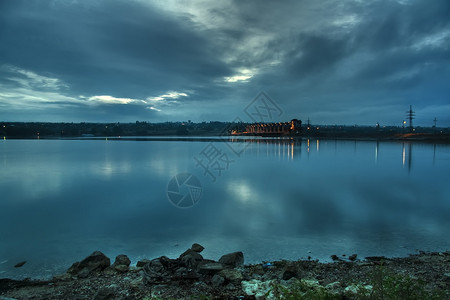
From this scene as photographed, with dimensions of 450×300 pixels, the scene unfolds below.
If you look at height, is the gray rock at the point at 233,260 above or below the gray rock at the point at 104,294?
below

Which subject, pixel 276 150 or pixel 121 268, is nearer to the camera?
pixel 121 268

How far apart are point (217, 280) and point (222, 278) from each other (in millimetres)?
115

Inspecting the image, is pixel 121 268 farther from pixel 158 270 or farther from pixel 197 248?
pixel 197 248

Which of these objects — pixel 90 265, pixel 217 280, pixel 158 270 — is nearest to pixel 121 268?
pixel 90 265

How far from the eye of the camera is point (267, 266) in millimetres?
6895

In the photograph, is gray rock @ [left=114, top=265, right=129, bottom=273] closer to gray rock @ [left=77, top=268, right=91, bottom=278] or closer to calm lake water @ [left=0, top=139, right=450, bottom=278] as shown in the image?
gray rock @ [left=77, top=268, right=91, bottom=278]

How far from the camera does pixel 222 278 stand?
605cm

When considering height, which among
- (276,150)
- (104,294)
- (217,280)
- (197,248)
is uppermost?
(104,294)

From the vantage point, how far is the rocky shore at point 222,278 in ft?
18.1

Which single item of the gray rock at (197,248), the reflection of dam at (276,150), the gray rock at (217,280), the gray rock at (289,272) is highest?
the gray rock at (289,272)

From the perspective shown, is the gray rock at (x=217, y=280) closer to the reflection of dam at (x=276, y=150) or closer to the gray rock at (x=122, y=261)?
the gray rock at (x=122, y=261)

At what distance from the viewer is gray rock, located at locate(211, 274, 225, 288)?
5.96m

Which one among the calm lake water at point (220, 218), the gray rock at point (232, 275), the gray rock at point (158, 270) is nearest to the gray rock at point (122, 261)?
the calm lake water at point (220, 218)

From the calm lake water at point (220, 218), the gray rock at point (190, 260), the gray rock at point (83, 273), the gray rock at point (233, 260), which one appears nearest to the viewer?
the gray rock at point (83, 273)
